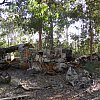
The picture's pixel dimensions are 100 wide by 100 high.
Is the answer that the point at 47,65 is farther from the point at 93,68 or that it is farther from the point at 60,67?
the point at 93,68

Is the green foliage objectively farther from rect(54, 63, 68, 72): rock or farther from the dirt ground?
the dirt ground

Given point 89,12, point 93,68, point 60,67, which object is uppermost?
point 89,12

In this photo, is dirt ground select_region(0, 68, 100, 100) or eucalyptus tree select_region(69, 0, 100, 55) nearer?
dirt ground select_region(0, 68, 100, 100)

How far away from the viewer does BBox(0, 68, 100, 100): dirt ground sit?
398 inches

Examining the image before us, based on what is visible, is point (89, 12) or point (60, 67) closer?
point (60, 67)

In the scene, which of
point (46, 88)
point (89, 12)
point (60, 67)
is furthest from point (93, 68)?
point (89, 12)

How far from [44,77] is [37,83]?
4.33 feet

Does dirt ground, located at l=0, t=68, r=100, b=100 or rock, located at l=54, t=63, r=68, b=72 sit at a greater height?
rock, located at l=54, t=63, r=68, b=72

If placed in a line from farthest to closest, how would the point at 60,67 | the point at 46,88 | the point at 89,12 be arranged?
the point at 89,12, the point at 60,67, the point at 46,88

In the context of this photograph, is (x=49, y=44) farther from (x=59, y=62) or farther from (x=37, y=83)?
(x=37, y=83)

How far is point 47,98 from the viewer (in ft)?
33.2

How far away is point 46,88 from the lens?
39.4ft

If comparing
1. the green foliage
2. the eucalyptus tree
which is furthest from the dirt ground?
the eucalyptus tree

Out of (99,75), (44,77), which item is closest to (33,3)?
(44,77)
